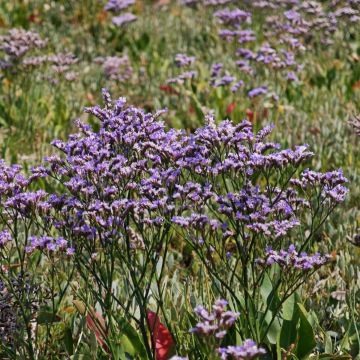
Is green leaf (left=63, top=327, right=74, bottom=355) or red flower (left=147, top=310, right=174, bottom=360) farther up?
red flower (left=147, top=310, right=174, bottom=360)

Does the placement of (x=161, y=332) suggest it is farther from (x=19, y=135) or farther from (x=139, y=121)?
(x=19, y=135)

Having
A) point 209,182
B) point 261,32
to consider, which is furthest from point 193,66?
point 209,182

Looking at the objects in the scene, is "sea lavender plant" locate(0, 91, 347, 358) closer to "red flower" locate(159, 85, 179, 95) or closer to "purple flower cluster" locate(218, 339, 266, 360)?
"purple flower cluster" locate(218, 339, 266, 360)

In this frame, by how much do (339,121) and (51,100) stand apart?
2728 mm

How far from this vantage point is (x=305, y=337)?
308cm

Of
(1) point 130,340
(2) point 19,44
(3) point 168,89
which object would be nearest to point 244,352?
(1) point 130,340

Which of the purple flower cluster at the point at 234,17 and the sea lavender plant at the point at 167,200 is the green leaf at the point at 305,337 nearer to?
the sea lavender plant at the point at 167,200

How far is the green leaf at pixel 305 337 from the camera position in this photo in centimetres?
306

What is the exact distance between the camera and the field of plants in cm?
290

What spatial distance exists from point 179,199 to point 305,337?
0.76m

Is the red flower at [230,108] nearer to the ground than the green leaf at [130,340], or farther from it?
nearer to the ground

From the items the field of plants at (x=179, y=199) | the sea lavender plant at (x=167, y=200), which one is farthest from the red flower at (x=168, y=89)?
the sea lavender plant at (x=167, y=200)

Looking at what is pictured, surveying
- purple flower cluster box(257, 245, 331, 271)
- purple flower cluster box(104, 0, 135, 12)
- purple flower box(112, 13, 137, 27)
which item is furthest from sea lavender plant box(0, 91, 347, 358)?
purple flower cluster box(104, 0, 135, 12)

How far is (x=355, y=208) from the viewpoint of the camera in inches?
189
